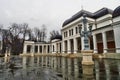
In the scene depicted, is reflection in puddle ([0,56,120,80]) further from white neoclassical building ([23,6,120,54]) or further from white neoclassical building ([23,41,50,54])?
white neoclassical building ([23,41,50,54])

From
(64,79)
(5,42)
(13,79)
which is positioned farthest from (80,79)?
(5,42)

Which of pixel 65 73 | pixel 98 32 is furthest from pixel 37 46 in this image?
pixel 65 73

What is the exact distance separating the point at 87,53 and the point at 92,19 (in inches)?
1062

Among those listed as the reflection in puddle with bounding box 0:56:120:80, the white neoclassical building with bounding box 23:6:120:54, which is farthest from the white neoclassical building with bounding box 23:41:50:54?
the reflection in puddle with bounding box 0:56:120:80

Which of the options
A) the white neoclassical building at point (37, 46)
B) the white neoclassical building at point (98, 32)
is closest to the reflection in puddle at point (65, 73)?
the white neoclassical building at point (98, 32)

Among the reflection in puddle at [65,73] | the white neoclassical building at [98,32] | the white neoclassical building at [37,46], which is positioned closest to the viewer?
the reflection in puddle at [65,73]

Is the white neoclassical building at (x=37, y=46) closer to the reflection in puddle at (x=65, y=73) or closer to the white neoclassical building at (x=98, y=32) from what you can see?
the white neoclassical building at (x=98, y=32)

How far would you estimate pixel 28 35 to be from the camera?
69688mm

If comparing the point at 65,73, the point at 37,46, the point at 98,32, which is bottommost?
the point at 65,73

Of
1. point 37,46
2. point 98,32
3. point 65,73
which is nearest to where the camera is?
point 65,73

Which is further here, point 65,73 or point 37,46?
point 37,46

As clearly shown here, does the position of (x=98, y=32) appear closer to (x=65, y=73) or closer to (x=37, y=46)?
(x=65, y=73)

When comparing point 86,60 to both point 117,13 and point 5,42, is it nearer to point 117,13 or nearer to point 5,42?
point 117,13

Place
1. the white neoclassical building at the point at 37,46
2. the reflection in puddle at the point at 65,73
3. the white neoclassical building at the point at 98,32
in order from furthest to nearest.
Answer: the white neoclassical building at the point at 37,46 → the white neoclassical building at the point at 98,32 → the reflection in puddle at the point at 65,73
